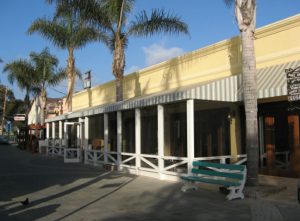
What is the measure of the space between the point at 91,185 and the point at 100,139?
28.4ft

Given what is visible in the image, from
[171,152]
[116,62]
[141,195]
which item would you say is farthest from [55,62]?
[141,195]

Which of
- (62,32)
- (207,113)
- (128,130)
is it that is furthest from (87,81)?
(207,113)

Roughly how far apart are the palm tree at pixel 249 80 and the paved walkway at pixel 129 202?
1054 mm

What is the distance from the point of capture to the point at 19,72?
122ft

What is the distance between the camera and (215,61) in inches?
618

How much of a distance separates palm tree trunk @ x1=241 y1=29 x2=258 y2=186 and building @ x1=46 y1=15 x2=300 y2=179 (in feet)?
4.23

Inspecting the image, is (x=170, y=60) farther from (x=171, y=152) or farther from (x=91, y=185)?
(x=91, y=185)

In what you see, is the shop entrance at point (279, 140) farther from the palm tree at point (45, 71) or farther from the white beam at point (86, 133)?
the palm tree at point (45, 71)

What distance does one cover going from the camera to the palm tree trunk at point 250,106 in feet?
35.6

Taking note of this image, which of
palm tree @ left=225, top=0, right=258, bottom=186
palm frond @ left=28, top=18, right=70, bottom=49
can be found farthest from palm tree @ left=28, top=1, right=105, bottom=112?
palm tree @ left=225, top=0, right=258, bottom=186

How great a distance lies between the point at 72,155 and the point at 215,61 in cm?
1138

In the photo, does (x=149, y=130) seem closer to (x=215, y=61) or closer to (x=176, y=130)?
(x=176, y=130)

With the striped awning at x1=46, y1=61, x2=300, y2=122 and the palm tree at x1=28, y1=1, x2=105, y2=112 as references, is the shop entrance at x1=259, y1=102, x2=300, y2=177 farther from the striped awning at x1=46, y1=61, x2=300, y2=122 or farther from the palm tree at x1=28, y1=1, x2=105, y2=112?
the palm tree at x1=28, y1=1, x2=105, y2=112

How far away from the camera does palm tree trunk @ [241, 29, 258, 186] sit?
35.6ft
